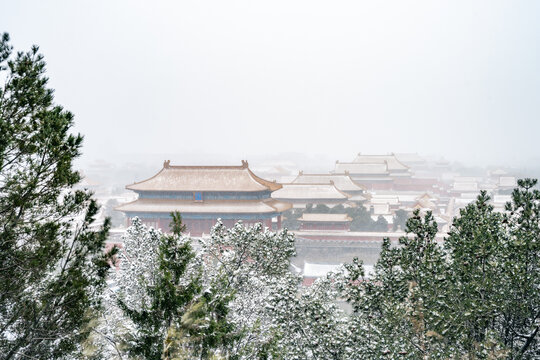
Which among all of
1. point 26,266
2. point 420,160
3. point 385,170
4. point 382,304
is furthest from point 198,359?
point 420,160

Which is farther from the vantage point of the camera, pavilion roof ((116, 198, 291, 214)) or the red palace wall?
the red palace wall

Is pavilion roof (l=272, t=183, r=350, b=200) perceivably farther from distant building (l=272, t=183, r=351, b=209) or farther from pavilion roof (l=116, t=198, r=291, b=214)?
pavilion roof (l=116, t=198, r=291, b=214)

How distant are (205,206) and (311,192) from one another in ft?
41.6

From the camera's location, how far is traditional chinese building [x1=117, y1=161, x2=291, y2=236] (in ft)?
102

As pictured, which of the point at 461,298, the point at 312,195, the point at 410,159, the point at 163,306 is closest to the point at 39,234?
the point at 163,306

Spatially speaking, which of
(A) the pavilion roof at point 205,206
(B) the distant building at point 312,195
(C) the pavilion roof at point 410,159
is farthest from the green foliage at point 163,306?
(C) the pavilion roof at point 410,159

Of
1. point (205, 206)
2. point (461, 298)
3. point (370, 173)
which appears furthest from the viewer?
point (370, 173)

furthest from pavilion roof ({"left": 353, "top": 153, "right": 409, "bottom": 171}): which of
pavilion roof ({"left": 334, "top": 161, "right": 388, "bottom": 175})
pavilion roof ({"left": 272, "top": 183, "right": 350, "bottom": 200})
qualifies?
pavilion roof ({"left": 272, "top": 183, "right": 350, "bottom": 200})

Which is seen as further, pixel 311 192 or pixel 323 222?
pixel 311 192

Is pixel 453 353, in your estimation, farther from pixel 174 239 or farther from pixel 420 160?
pixel 420 160

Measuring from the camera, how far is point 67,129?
20.2 feet

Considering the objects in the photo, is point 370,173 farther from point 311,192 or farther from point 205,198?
point 205,198

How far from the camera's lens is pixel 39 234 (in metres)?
6.11

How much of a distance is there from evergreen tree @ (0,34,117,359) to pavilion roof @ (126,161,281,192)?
24.6 meters
